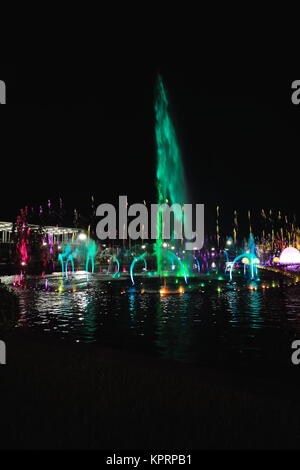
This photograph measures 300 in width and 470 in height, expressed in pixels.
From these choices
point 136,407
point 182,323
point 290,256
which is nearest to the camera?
point 136,407

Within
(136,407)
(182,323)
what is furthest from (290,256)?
(136,407)

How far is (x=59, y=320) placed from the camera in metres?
12.5

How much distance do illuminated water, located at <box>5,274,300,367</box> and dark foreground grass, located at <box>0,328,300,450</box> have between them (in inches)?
78.6

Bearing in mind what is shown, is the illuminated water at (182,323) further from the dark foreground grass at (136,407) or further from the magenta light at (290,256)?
the magenta light at (290,256)

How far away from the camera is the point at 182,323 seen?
1193 cm

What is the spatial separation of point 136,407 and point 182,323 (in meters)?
6.94

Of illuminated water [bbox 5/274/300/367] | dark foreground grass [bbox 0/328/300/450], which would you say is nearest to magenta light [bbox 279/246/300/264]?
illuminated water [bbox 5/274/300/367]

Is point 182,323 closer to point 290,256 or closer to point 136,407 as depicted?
point 136,407

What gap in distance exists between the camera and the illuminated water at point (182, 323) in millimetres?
8672

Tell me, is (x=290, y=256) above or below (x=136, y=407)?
above

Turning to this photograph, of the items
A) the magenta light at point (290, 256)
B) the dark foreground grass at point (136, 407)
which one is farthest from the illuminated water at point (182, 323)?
the magenta light at point (290, 256)

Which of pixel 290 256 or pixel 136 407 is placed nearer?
pixel 136 407

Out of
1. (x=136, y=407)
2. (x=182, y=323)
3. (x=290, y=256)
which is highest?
(x=290, y=256)

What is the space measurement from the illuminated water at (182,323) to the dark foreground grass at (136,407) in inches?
78.6
